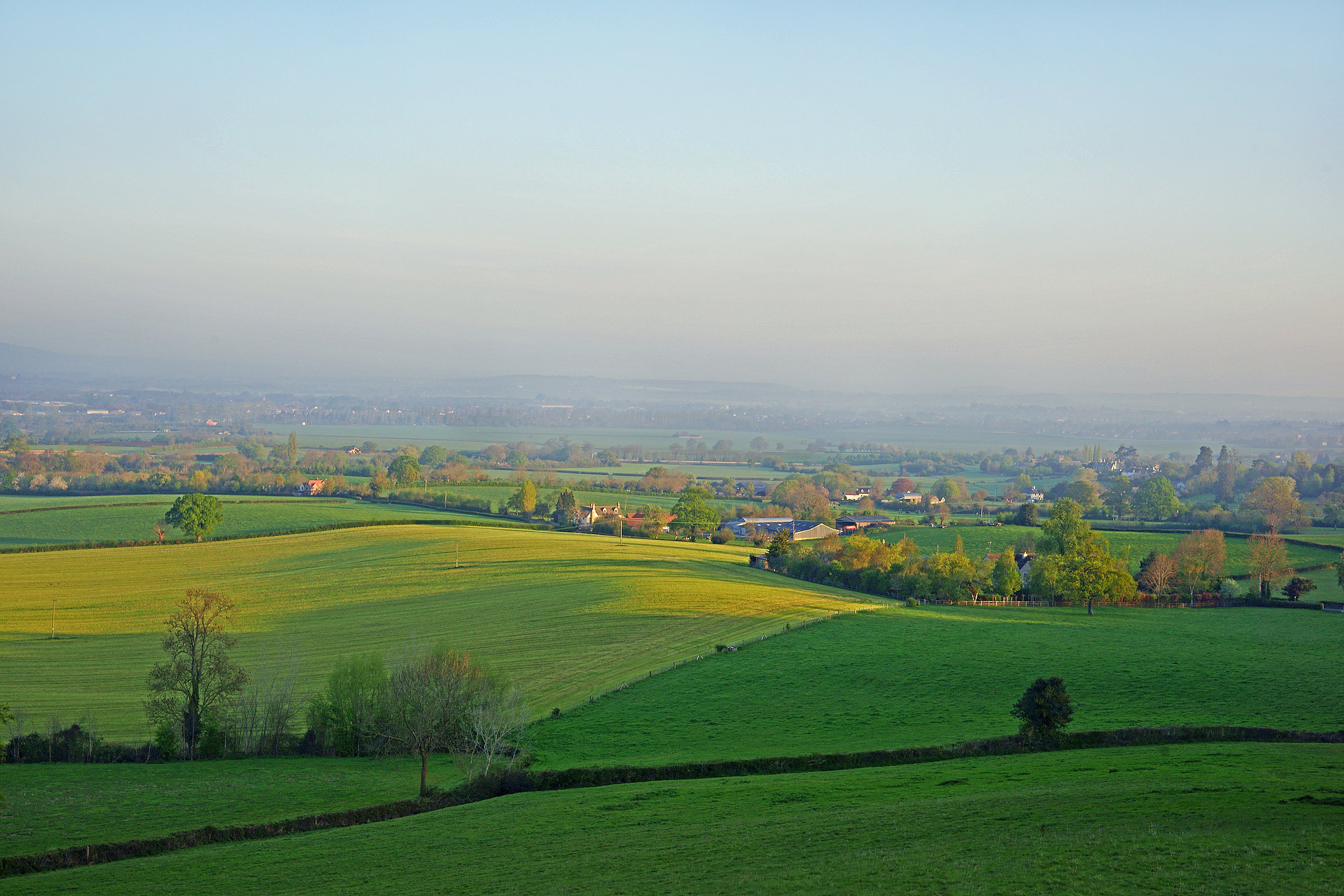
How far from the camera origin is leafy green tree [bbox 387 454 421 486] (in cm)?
12706

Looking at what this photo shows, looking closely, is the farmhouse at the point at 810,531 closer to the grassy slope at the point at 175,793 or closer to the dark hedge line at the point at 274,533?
the dark hedge line at the point at 274,533

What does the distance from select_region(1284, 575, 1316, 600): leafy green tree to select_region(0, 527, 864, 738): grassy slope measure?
3043 centimetres

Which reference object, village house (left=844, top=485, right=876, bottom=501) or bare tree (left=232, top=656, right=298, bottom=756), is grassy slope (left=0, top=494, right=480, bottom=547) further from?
village house (left=844, top=485, right=876, bottom=501)

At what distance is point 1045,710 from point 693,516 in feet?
243

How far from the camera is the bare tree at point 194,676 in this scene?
32188 millimetres

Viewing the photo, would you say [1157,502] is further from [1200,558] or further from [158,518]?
[158,518]

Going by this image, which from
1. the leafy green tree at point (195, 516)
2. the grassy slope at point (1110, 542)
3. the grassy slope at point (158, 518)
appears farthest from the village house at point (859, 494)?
the leafy green tree at point (195, 516)

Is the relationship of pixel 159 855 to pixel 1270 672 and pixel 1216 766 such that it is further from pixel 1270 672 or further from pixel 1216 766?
pixel 1270 672

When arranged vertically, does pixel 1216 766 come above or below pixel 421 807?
above

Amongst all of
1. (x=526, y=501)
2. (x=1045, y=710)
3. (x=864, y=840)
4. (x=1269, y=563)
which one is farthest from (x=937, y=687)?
(x=526, y=501)

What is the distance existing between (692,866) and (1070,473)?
197 m

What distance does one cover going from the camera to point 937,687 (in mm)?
37875

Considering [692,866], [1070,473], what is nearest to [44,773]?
[692,866]

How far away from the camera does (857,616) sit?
171 ft
